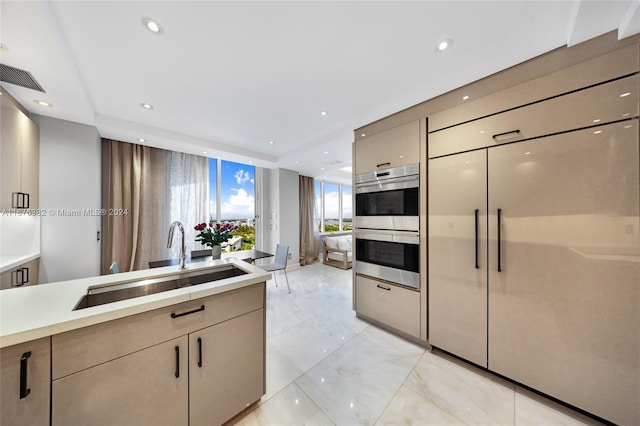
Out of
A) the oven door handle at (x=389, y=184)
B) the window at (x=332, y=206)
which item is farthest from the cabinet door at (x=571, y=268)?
the window at (x=332, y=206)

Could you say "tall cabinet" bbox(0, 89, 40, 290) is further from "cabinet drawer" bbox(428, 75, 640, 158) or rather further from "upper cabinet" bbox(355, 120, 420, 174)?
"cabinet drawer" bbox(428, 75, 640, 158)

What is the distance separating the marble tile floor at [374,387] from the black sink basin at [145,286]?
3.22 feet

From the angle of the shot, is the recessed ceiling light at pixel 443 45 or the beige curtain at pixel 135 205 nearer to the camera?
the recessed ceiling light at pixel 443 45

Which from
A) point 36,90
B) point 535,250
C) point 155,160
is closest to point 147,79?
point 36,90

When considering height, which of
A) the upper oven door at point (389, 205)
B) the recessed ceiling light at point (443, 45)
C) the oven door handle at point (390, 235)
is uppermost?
the recessed ceiling light at point (443, 45)

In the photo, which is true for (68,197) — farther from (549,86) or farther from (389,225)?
(549,86)

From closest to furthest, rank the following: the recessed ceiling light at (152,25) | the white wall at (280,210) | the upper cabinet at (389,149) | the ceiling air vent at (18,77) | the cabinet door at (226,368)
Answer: the cabinet door at (226,368)
the recessed ceiling light at (152,25)
the ceiling air vent at (18,77)
the upper cabinet at (389,149)
the white wall at (280,210)

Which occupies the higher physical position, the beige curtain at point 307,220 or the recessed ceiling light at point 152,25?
the recessed ceiling light at point 152,25

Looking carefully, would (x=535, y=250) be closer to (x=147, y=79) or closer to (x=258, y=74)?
(x=258, y=74)

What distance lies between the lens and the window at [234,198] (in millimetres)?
4324

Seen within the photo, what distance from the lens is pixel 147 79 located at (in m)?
1.90

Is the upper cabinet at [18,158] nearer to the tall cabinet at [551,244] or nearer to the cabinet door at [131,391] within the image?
the cabinet door at [131,391]

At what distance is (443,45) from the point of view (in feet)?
4.94

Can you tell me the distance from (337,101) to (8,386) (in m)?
2.75
